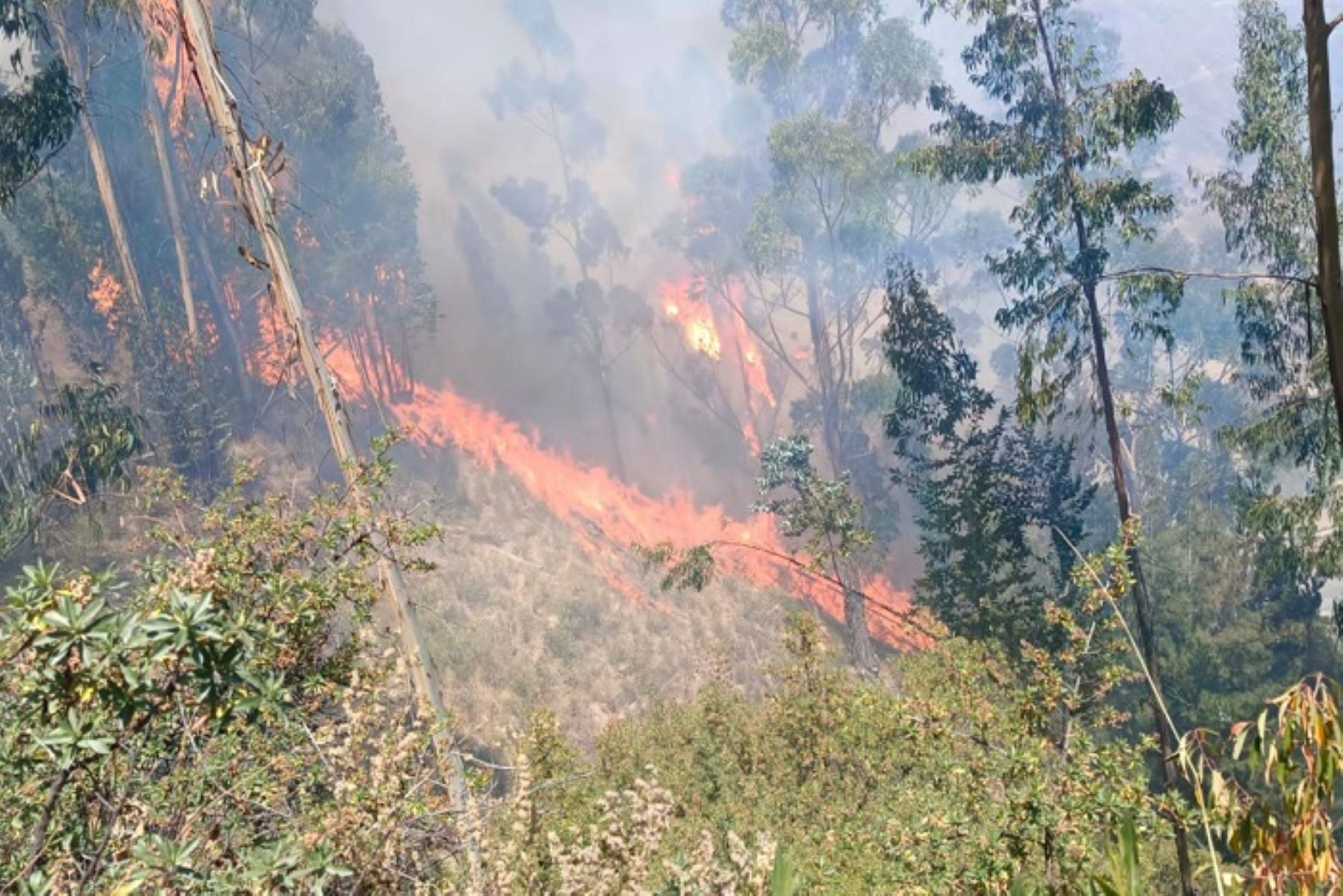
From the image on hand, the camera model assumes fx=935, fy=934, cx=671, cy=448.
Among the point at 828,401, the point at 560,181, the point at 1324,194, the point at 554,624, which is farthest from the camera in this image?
the point at 560,181

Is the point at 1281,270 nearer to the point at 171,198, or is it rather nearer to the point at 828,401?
the point at 828,401

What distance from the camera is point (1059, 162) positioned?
14172 millimetres

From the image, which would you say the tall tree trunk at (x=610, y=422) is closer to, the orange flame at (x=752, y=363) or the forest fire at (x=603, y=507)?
the forest fire at (x=603, y=507)

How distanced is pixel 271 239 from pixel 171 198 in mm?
23590

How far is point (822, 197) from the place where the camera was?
31891 mm

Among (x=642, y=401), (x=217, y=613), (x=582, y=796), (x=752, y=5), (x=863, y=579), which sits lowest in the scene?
(x=217, y=613)

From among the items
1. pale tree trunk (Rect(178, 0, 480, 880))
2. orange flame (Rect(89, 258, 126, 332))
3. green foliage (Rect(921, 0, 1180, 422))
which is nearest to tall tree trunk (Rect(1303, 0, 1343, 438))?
pale tree trunk (Rect(178, 0, 480, 880))

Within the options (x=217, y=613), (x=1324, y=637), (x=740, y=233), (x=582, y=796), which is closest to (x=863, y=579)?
(x=1324, y=637)

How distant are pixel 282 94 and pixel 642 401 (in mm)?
16724

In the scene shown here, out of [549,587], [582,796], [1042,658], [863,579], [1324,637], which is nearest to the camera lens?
[1042,658]

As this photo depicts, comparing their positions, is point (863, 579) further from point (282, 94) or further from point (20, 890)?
point (20, 890)

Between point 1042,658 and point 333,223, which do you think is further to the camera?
point 333,223

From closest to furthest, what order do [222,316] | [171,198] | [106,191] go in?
[106,191]
[171,198]
[222,316]

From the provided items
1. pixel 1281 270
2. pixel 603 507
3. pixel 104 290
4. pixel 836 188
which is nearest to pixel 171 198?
pixel 104 290
